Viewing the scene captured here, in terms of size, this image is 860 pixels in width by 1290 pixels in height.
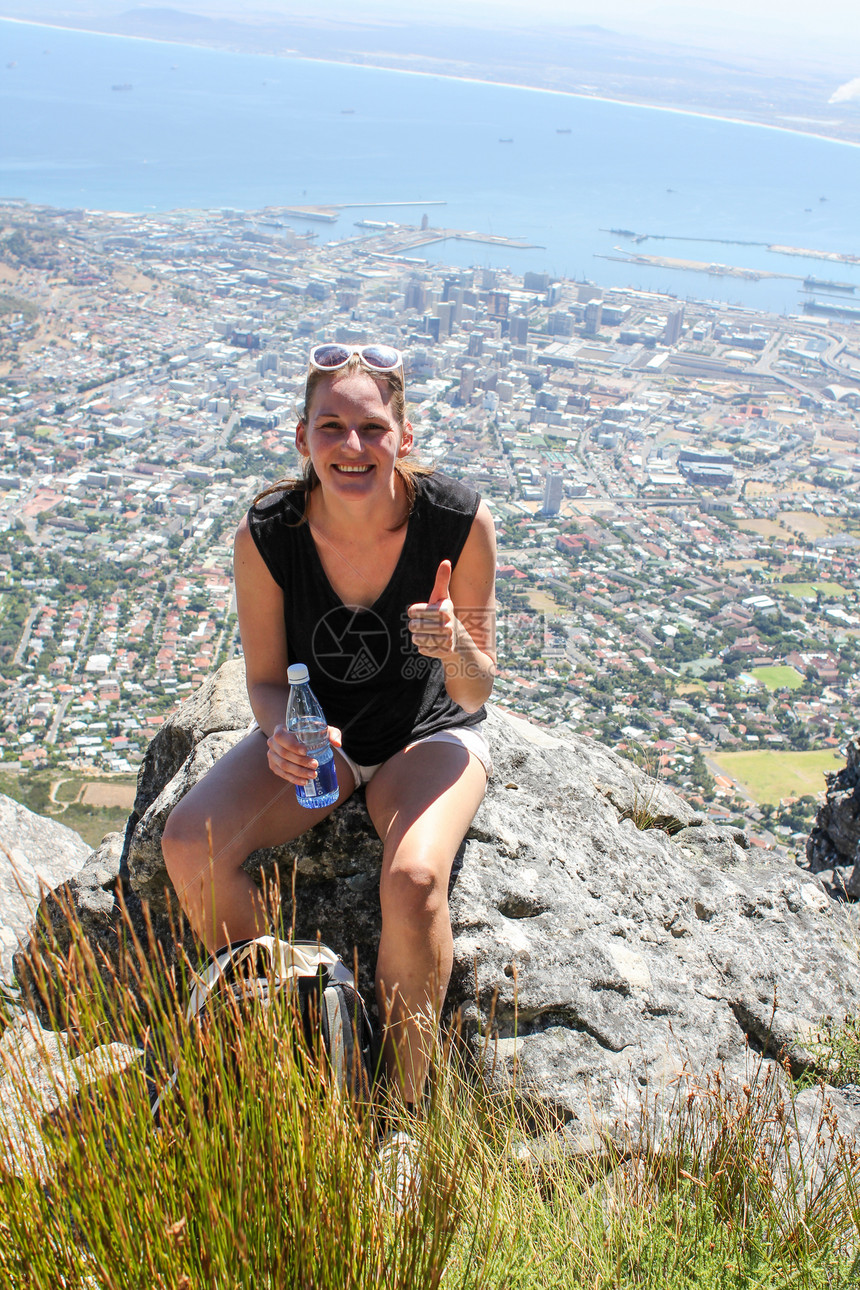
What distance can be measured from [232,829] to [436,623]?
661 mm

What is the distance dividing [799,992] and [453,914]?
3.57 ft

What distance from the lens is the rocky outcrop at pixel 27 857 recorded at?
3.81m

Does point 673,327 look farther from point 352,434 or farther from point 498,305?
point 352,434

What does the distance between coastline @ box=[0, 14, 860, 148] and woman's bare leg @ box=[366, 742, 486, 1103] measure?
120m

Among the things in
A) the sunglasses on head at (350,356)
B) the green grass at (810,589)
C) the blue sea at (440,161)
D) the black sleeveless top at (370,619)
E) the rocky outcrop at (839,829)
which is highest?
the blue sea at (440,161)

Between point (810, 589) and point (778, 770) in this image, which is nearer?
point (778, 770)

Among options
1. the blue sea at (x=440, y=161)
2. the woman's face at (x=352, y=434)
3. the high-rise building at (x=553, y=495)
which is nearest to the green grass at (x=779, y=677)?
the high-rise building at (x=553, y=495)

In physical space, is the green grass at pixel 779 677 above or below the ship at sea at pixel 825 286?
below

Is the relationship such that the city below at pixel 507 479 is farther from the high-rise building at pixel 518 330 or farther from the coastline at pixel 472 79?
the coastline at pixel 472 79

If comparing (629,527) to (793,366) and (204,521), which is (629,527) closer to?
(204,521)

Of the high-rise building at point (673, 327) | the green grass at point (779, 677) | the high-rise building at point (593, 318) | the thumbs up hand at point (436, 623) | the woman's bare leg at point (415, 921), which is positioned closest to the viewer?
the woman's bare leg at point (415, 921)

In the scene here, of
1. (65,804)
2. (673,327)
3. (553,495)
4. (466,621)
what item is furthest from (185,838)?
(673,327)

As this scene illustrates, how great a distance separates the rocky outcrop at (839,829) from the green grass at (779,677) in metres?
13.6

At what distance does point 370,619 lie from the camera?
2.21 metres
